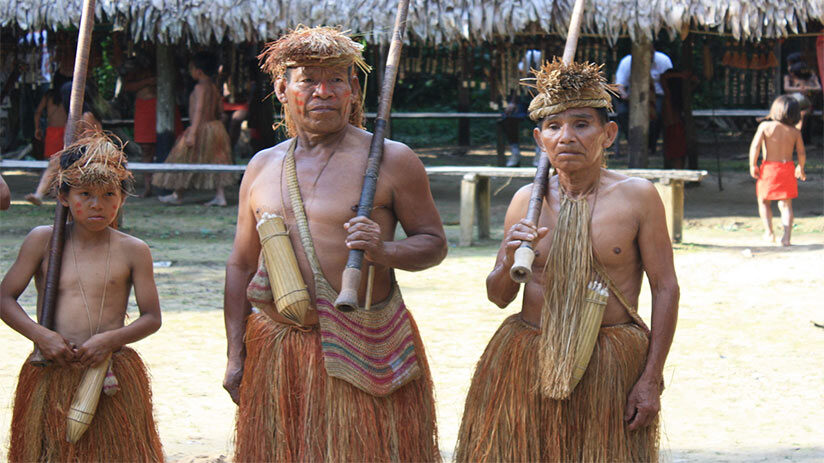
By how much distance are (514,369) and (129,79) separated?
10.2 m

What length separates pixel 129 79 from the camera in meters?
12.2

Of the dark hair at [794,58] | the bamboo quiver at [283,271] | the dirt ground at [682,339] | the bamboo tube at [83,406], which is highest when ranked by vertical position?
the dark hair at [794,58]

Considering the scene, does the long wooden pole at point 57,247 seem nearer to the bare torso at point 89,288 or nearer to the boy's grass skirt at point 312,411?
the bare torso at point 89,288

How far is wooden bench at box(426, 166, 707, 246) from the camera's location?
29.2 ft

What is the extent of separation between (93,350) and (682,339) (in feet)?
12.0

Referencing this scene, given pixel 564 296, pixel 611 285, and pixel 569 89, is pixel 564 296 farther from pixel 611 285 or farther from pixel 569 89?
pixel 569 89

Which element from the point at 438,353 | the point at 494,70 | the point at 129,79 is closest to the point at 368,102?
the point at 494,70

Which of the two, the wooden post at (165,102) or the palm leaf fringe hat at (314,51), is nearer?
the palm leaf fringe hat at (314,51)

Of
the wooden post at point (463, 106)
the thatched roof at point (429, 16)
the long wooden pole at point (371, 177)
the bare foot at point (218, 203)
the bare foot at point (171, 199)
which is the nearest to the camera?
the long wooden pole at point (371, 177)

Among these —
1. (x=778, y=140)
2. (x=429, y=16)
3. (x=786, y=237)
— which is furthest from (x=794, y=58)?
(x=429, y=16)

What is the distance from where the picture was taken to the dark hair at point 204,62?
10.8m

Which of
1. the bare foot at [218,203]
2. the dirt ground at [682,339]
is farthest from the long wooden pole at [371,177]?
the bare foot at [218,203]

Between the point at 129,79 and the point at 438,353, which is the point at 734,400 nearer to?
the point at 438,353

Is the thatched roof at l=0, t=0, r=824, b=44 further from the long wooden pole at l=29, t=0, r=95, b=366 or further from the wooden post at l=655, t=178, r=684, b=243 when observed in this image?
the long wooden pole at l=29, t=0, r=95, b=366
